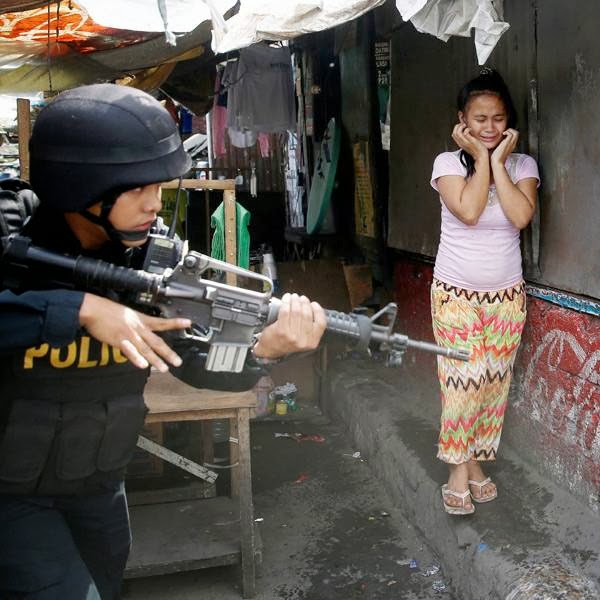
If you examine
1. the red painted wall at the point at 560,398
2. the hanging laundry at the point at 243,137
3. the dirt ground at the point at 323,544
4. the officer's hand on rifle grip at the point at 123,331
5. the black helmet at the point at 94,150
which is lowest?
the dirt ground at the point at 323,544

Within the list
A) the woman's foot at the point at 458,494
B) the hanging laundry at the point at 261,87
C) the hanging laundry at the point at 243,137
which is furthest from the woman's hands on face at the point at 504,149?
the hanging laundry at the point at 243,137

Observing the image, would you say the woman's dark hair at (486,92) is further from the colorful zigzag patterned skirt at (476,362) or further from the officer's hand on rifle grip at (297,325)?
the officer's hand on rifle grip at (297,325)

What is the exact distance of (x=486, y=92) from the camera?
3.49 metres

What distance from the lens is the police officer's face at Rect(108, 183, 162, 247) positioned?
202 centimetres

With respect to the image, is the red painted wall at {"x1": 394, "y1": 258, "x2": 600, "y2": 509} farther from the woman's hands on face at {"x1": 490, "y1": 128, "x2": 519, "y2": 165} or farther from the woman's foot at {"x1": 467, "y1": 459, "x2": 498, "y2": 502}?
the woman's hands on face at {"x1": 490, "y1": 128, "x2": 519, "y2": 165}

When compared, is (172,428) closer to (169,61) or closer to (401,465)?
(401,465)

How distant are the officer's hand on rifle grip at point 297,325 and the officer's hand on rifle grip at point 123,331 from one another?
1.17ft

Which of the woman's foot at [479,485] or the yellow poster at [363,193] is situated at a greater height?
the yellow poster at [363,193]

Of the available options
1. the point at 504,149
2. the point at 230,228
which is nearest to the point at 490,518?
the point at 504,149

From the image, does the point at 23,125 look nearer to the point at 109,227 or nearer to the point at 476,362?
the point at 109,227

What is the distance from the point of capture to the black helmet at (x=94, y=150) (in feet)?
6.46

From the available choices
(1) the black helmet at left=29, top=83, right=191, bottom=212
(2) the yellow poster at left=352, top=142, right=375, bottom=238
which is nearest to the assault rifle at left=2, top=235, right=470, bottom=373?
(1) the black helmet at left=29, top=83, right=191, bottom=212

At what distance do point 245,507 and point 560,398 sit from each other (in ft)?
5.20

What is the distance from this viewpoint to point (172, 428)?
564 cm
